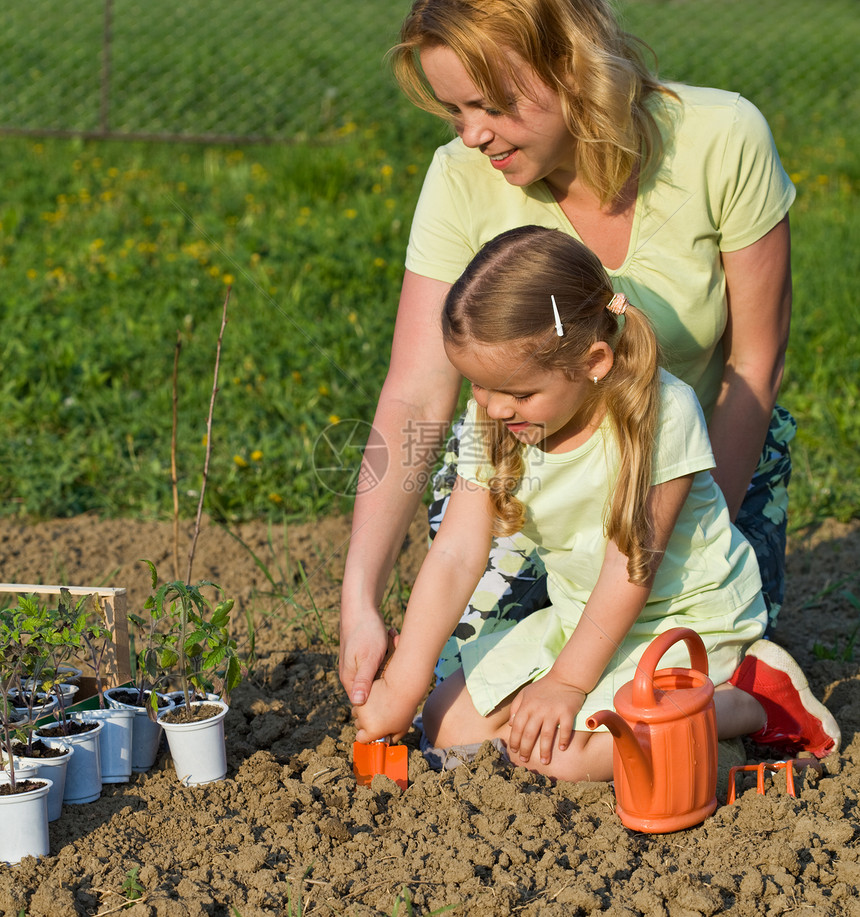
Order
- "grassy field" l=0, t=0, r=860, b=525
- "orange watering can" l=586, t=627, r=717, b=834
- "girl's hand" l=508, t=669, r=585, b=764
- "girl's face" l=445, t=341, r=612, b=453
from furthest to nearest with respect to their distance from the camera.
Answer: "grassy field" l=0, t=0, r=860, b=525 < "girl's hand" l=508, t=669, r=585, b=764 < "girl's face" l=445, t=341, r=612, b=453 < "orange watering can" l=586, t=627, r=717, b=834

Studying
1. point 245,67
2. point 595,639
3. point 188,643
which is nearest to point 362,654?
point 188,643

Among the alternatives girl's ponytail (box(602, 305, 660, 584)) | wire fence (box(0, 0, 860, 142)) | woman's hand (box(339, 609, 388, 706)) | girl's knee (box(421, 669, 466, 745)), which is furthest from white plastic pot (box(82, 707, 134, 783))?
wire fence (box(0, 0, 860, 142))

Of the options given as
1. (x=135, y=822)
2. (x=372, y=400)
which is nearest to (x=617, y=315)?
(x=135, y=822)

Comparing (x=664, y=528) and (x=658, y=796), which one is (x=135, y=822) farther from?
(x=664, y=528)

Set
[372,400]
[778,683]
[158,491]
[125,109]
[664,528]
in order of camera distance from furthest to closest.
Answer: [125,109], [372,400], [158,491], [778,683], [664,528]

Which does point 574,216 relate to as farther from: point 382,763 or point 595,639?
point 382,763

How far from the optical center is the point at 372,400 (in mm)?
3588

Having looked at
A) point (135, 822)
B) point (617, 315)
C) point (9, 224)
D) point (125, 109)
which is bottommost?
point (135, 822)

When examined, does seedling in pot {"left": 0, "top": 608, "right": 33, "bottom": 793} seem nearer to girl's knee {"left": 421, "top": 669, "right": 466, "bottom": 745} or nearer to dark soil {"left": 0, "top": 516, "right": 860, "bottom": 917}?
dark soil {"left": 0, "top": 516, "right": 860, "bottom": 917}

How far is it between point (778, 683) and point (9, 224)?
14.8 ft

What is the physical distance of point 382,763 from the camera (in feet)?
6.24

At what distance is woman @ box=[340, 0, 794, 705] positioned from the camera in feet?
6.33

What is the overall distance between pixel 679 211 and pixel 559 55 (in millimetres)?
417

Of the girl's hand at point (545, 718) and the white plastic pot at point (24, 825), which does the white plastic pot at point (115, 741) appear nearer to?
the white plastic pot at point (24, 825)
